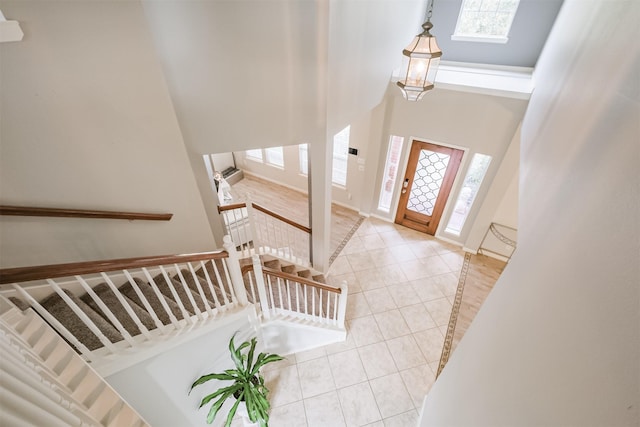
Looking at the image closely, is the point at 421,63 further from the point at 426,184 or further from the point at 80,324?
the point at 80,324

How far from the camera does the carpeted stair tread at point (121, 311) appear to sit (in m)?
2.05

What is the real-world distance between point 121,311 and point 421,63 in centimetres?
348

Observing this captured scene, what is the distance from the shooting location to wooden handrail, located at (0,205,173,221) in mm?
1806

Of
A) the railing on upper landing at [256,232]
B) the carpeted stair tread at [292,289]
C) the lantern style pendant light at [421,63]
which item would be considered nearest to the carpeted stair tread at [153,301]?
the carpeted stair tread at [292,289]

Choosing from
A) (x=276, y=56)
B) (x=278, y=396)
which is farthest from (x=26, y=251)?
(x=278, y=396)

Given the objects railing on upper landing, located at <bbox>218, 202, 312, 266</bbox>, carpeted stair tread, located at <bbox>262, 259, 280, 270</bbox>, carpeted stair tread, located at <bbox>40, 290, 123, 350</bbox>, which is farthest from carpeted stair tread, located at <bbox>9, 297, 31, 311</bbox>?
carpeted stair tread, located at <bbox>262, 259, 280, 270</bbox>

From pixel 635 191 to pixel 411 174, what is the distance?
4.54 m

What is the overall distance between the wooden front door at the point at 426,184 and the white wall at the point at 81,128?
384 cm

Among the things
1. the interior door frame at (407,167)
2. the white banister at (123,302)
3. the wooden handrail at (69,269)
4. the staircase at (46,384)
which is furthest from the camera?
the interior door frame at (407,167)

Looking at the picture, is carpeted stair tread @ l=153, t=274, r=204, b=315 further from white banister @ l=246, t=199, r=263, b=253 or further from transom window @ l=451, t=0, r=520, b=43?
transom window @ l=451, t=0, r=520, b=43

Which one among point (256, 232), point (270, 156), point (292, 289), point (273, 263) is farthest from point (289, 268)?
point (270, 156)

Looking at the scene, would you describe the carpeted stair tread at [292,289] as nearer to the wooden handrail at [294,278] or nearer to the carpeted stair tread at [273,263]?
the carpeted stair tread at [273,263]

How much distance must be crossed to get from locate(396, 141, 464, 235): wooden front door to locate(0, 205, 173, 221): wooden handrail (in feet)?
13.4

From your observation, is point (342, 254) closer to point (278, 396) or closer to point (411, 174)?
point (411, 174)
